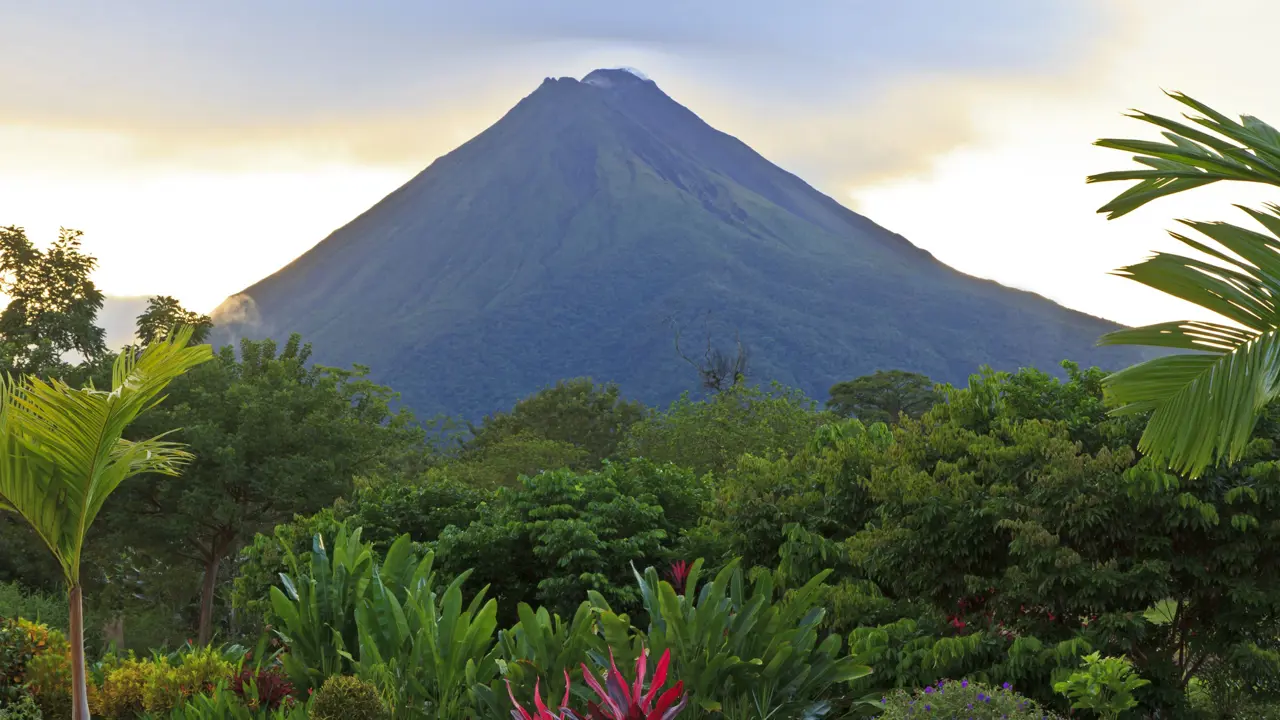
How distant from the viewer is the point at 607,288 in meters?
166

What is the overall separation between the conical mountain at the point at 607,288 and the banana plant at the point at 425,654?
134227 millimetres

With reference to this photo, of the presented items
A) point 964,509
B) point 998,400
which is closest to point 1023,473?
point 964,509

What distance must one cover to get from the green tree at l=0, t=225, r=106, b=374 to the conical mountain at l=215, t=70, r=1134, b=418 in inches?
4472

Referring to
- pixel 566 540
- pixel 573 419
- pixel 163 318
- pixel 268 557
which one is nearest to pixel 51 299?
pixel 163 318

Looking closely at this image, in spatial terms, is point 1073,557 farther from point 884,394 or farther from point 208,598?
point 884,394

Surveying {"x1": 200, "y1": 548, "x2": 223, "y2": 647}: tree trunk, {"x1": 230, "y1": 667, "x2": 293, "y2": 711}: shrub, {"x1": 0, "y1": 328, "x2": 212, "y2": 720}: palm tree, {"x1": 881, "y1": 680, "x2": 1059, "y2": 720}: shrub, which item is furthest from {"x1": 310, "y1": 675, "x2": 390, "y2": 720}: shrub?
{"x1": 200, "y1": 548, "x2": 223, "y2": 647}: tree trunk

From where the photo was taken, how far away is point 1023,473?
8969 millimetres

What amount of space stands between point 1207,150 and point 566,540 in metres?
9.61

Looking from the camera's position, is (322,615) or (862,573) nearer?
(322,615)

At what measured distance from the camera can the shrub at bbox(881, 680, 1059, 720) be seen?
6.35 m

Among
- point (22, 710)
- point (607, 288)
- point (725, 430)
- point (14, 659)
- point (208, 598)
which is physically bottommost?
point (208, 598)

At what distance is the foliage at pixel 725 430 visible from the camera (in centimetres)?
2931

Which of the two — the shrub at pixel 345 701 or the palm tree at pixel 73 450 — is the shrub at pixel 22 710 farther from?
the shrub at pixel 345 701

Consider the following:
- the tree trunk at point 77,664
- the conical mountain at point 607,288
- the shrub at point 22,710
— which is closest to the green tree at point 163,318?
the shrub at point 22,710
